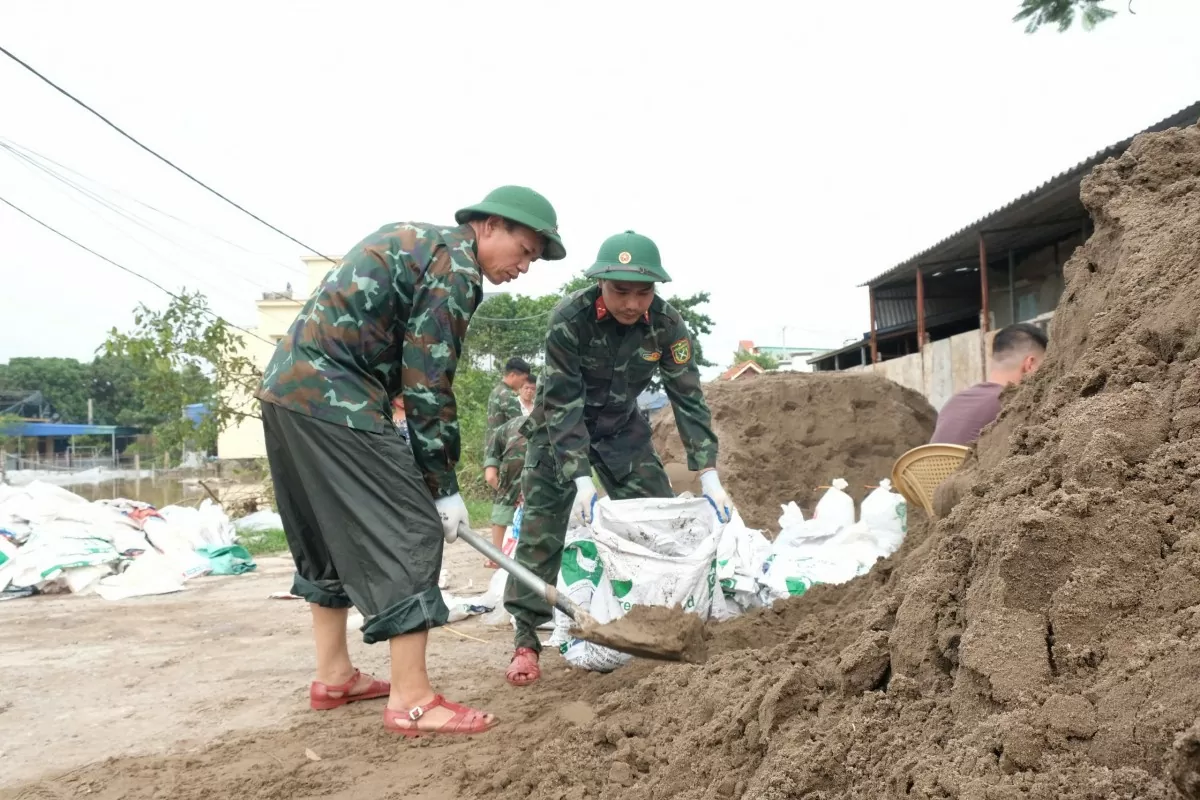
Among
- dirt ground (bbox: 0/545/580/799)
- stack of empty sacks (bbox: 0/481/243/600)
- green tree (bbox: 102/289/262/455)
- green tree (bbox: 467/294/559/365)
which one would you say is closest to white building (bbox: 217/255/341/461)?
green tree (bbox: 467/294/559/365)

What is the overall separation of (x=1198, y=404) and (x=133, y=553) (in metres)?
7.00

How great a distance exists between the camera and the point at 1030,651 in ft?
4.29

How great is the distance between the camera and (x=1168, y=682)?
1.10 m

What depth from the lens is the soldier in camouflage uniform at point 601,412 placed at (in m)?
3.13

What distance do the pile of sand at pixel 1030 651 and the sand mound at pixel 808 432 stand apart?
5.43m

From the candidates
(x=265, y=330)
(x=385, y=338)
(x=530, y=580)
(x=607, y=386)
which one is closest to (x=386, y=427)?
(x=385, y=338)

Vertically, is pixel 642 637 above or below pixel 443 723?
above

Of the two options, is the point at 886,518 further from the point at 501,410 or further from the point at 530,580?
the point at 501,410

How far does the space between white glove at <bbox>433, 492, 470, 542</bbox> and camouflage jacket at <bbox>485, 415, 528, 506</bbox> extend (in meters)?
2.92

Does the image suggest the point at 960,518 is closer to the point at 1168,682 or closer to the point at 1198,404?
the point at 1198,404

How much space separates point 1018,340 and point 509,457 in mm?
3355

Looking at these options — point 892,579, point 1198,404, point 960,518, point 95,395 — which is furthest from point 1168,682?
point 95,395

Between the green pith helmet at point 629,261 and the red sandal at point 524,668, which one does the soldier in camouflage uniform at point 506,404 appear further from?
the green pith helmet at point 629,261

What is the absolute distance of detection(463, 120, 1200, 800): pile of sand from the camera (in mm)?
1137
